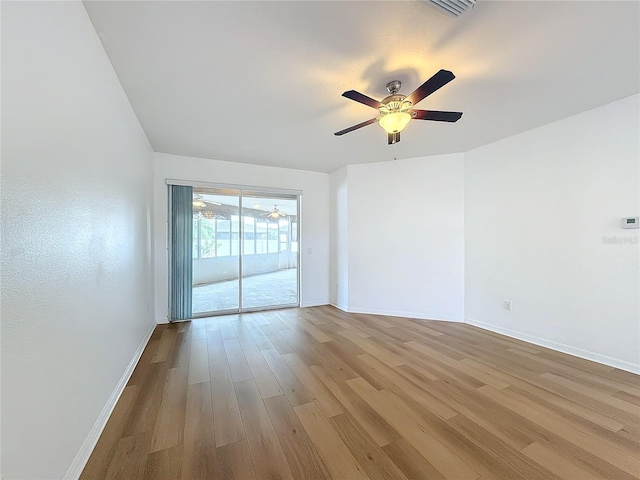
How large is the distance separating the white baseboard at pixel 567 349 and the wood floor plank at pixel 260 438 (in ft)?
10.8

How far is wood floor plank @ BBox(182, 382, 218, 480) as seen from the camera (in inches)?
54.4

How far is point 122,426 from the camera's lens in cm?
171

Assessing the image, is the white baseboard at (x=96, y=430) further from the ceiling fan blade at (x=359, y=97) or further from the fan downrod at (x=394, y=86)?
the fan downrod at (x=394, y=86)

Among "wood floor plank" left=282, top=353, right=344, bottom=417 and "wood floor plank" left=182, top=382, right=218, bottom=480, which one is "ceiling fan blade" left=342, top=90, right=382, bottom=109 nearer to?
"wood floor plank" left=282, top=353, right=344, bottom=417

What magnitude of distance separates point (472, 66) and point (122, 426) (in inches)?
142

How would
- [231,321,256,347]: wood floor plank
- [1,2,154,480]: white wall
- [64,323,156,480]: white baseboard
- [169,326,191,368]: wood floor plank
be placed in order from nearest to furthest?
1. [1,2,154,480]: white wall
2. [64,323,156,480]: white baseboard
3. [169,326,191,368]: wood floor plank
4. [231,321,256,347]: wood floor plank

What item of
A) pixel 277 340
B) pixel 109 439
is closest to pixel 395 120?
pixel 277 340

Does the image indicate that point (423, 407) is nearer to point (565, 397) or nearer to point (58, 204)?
Answer: point (565, 397)

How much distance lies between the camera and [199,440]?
1.60 metres

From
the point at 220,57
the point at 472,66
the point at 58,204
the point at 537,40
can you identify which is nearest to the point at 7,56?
the point at 58,204

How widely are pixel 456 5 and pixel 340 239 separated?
3621 mm

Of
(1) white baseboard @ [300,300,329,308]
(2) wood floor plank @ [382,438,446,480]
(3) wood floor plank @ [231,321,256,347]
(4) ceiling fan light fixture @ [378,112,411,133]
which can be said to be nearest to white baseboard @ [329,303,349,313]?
(1) white baseboard @ [300,300,329,308]

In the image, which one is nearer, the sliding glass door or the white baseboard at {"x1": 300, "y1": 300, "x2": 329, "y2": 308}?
the sliding glass door

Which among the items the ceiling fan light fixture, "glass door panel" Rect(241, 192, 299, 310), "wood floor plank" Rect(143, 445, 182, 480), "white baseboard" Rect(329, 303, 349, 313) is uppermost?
the ceiling fan light fixture
